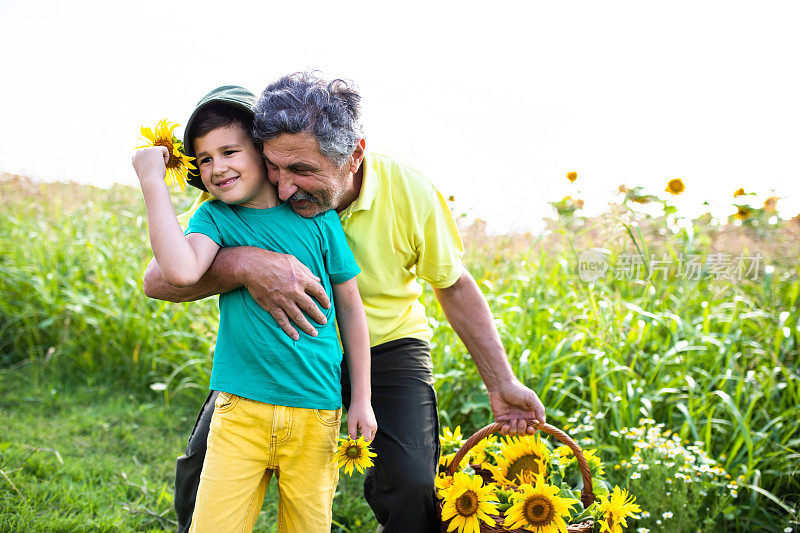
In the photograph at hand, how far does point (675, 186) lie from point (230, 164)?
2.89m

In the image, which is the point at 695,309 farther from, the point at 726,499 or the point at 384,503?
the point at 384,503

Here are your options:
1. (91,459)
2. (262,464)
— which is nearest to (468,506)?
(262,464)

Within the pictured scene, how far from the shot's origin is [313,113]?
1.79 m

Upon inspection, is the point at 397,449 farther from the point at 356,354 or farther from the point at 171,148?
the point at 171,148

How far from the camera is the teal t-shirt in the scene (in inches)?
68.1

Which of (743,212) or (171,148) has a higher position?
(171,148)

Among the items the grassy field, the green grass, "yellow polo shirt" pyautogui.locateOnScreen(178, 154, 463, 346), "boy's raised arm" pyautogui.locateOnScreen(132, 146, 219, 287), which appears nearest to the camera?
"boy's raised arm" pyautogui.locateOnScreen(132, 146, 219, 287)

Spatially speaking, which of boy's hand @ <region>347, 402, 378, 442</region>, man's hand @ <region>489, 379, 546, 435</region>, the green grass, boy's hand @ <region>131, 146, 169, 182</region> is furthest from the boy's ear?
the green grass

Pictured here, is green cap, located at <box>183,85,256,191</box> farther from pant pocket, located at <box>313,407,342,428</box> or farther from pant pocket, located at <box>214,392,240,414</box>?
pant pocket, located at <box>313,407,342,428</box>

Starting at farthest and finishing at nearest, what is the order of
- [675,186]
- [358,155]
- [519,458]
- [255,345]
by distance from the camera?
[675,186] < [519,458] < [358,155] < [255,345]

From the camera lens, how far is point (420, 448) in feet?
6.72

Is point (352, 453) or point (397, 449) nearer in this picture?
point (352, 453)

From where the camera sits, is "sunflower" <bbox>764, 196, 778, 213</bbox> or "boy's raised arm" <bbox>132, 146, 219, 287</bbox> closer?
"boy's raised arm" <bbox>132, 146, 219, 287</bbox>

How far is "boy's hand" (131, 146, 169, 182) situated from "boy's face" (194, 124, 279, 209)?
0.38 ft
